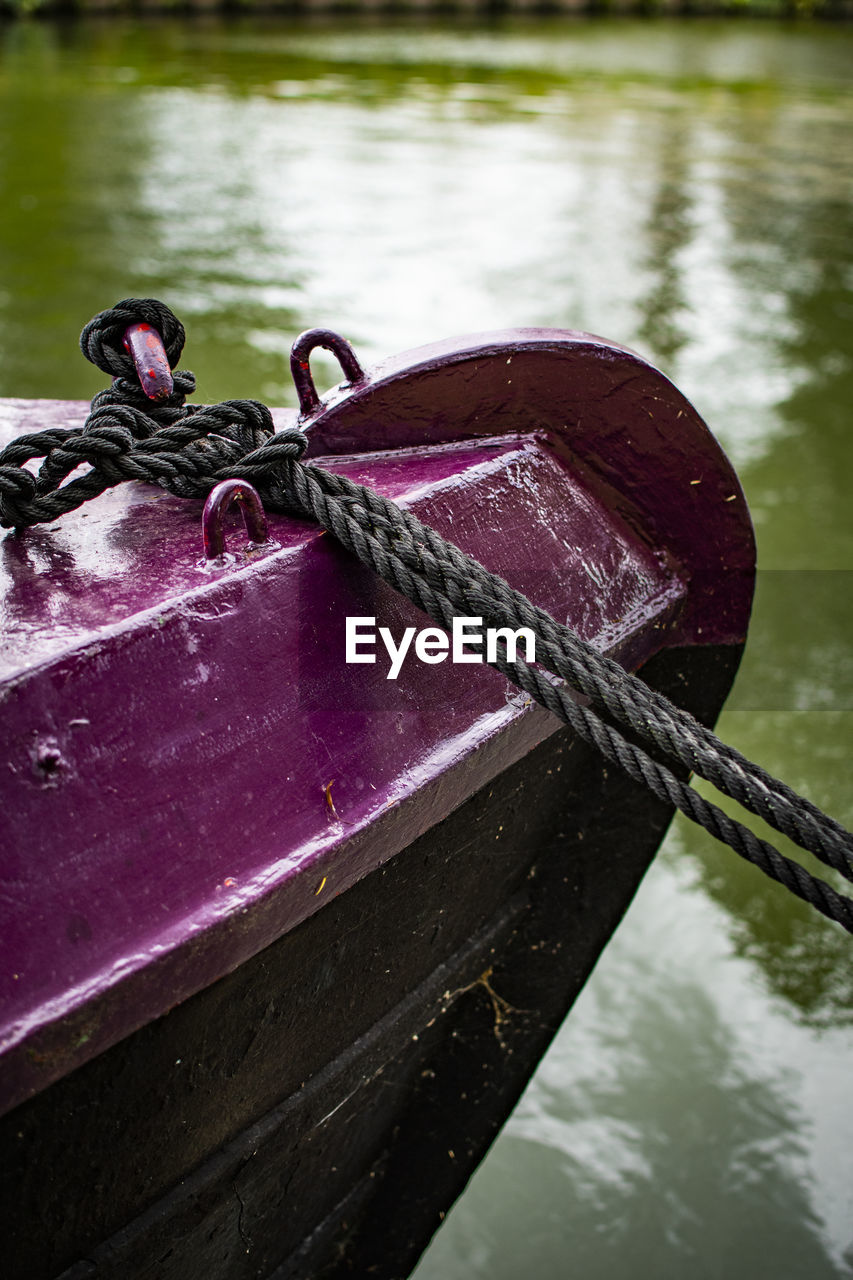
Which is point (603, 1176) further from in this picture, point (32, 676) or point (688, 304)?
point (688, 304)

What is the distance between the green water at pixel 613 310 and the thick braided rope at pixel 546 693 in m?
0.83

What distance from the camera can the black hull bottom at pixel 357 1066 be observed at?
2.99 feet

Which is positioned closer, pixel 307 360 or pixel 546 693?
pixel 546 693

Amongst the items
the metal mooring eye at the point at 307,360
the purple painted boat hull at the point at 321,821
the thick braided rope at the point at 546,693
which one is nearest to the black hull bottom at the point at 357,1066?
the purple painted boat hull at the point at 321,821

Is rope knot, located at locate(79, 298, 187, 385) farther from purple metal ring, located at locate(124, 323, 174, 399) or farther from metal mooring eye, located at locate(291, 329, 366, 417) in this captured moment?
metal mooring eye, located at locate(291, 329, 366, 417)

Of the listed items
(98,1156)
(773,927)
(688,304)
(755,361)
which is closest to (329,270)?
(688,304)

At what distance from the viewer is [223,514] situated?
1.00 metres

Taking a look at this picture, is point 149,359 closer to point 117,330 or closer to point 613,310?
point 117,330

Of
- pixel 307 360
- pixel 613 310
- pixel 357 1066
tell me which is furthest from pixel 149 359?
pixel 613 310

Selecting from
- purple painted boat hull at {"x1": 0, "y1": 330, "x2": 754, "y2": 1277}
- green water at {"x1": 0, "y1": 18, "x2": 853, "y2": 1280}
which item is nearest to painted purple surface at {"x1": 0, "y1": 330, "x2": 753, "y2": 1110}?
purple painted boat hull at {"x1": 0, "y1": 330, "x2": 754, "y2": 1277}

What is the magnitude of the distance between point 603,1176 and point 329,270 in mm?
4728

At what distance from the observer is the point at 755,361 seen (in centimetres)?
470

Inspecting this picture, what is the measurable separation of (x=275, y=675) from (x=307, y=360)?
405 millimetres

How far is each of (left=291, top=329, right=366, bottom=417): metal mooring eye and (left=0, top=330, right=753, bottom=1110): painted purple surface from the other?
24mm
